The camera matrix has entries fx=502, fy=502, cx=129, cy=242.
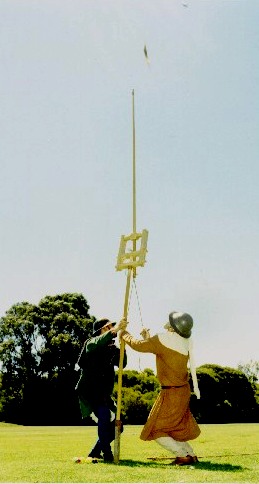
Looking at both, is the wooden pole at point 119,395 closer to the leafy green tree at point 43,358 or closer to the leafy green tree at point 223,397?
the leafy green tree at point 223,397

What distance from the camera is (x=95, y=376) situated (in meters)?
7.11

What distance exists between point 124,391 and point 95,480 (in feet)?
92.0

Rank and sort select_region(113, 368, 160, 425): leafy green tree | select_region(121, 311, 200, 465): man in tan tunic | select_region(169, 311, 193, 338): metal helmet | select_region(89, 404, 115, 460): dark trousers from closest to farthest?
select_region(121, 311, 200, 465): man in tan tunic < select_region(89, 404, 115, 460): dark trousers < select_region(169, 311, 193, 338): metal helmet < select_region(113, 368, 160, 425): leafy green tree

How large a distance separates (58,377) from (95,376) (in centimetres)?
3668

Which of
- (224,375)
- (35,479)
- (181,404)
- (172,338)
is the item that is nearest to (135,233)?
(172,338)

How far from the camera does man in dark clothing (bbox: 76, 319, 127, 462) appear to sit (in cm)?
684

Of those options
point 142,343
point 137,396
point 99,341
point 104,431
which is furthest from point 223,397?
point 99,341

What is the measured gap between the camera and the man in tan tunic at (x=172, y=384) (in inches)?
261

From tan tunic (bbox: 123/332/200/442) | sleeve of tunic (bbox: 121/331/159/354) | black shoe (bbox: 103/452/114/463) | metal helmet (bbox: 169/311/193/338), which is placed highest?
metal helmet (bbox: 169/311/193/338)

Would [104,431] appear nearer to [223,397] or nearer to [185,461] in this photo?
[185,461]

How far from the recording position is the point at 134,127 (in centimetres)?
812

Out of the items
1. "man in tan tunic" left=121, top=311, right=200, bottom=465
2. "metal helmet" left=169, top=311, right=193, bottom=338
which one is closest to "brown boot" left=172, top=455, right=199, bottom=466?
"man in tan tunic" left=121, top=311, right=200, bottom=465

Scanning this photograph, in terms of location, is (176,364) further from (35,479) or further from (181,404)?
(35,479)

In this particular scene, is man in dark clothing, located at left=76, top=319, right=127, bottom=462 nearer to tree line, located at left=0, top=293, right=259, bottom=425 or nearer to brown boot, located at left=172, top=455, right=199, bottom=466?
brown boot, located at left=172, top=455, right=199, bottom=466
